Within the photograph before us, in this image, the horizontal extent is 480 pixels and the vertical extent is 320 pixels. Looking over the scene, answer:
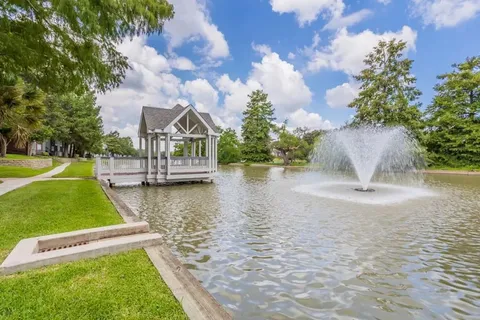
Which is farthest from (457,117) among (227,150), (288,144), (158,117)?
(158,117)

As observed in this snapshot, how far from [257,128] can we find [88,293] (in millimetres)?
49326

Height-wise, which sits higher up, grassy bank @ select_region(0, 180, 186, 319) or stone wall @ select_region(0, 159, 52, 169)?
stone wall @ select_region(0, 159, 52, 169)

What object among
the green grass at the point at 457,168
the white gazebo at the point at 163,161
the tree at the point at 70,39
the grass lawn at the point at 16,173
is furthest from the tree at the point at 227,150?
the tree at the point at 70,39

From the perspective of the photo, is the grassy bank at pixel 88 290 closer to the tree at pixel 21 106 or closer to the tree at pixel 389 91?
the tree at pixel 21 106

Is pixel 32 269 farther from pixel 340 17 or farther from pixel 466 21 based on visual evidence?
pixel 466 21

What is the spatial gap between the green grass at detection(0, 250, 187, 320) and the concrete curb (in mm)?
82

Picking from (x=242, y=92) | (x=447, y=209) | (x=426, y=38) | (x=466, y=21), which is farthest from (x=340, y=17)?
(x=242, y=92)

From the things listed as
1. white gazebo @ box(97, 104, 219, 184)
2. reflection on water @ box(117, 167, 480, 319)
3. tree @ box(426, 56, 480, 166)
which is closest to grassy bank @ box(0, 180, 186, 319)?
reflection on water @ box(117, 167, 480, 319)

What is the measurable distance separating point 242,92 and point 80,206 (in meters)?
48.8

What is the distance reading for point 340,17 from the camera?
61.0 ft

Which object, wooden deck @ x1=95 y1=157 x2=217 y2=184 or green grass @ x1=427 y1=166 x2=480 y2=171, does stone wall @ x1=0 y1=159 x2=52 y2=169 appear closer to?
wooden deck @ x1=95 y1=157 x2=217 y2=184

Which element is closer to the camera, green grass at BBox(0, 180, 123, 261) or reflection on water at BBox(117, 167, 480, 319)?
reflection on water at BBox(117, 167, 480, 319)

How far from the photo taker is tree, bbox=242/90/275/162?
50.6 meters

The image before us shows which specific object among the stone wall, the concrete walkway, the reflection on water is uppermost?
the stone wall
